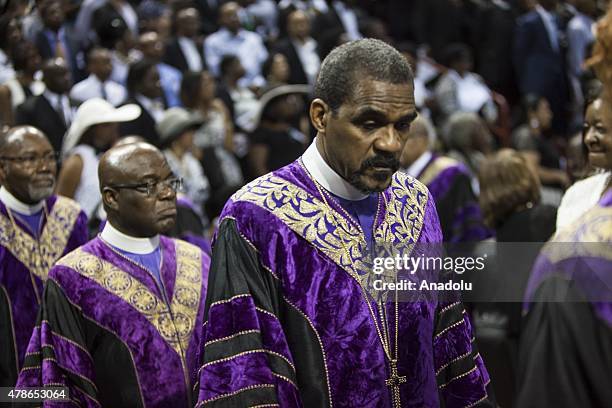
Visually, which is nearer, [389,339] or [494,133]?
[389,339]

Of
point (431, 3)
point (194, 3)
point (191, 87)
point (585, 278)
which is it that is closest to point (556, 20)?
point (431, 3)

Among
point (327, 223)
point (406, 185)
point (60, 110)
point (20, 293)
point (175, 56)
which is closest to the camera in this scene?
point (327, 223)

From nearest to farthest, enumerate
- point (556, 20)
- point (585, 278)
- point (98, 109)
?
1. point (585, 278)
2. point (98, 109)
3. point (556, 20)

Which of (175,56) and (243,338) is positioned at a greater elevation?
(175,56)

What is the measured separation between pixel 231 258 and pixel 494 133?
32.2ft

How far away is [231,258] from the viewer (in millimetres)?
3416

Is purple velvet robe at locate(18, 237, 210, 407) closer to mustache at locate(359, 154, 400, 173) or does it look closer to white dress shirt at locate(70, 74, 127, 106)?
mustache at locate(359, 154, 400, 173)

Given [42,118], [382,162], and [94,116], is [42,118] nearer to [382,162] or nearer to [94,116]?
[94,116]

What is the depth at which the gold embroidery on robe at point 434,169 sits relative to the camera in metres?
7.51

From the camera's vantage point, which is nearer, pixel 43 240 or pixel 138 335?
pixel 138 335

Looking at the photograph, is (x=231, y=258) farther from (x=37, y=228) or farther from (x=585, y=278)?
(x=37, y=228)

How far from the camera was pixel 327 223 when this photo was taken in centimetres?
358

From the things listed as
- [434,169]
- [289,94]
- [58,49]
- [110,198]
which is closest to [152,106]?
[289,94]

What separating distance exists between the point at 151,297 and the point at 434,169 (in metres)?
3.42
